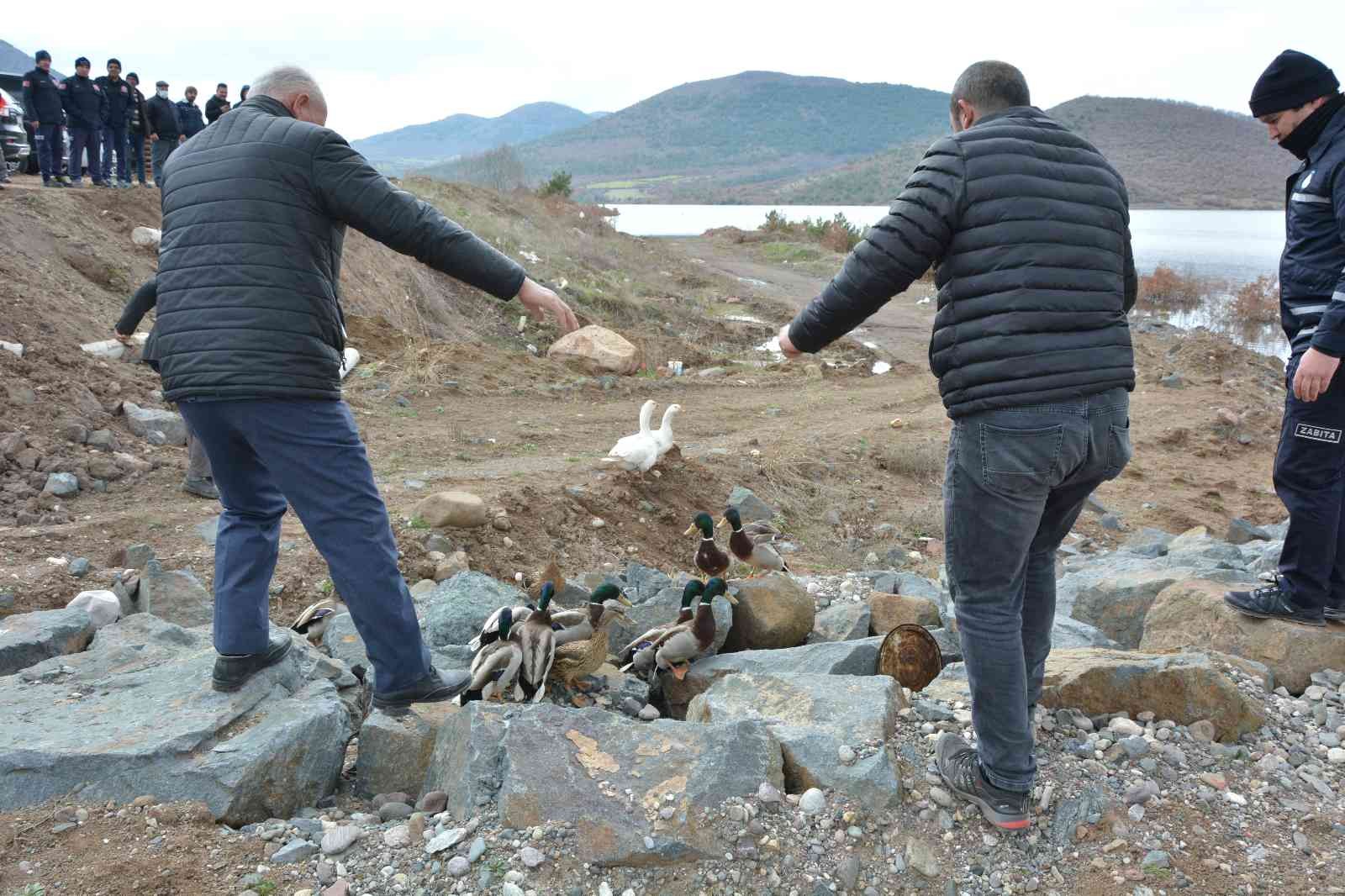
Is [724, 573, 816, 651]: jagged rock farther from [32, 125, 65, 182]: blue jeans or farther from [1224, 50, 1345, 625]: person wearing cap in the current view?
[32, 125, 65, 182]: blue jeans

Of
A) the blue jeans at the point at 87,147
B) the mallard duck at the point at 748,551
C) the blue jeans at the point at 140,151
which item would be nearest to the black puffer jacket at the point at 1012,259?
the mallard duck at the point at 748,551

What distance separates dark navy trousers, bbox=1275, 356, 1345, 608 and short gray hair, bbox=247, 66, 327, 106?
4231mm

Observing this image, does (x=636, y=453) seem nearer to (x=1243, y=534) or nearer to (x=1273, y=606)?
(x=1273, y=606)

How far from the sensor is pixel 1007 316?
2787 mm

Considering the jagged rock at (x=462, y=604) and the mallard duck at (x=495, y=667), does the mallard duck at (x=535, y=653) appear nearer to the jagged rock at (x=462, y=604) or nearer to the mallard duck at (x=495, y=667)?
the mallard duck at (x=495, y=667)

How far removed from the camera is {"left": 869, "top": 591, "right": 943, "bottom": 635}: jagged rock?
5699mm

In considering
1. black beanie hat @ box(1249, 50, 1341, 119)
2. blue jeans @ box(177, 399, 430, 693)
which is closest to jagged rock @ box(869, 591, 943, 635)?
blue jeans @ box(177, 399, 430, 693)

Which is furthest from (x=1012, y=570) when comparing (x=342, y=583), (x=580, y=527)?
(x=580, y=527)

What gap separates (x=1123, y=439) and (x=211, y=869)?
126 inches

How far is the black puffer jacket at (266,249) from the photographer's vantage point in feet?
11.0

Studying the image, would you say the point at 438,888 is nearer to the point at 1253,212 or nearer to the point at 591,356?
the point at 591,356

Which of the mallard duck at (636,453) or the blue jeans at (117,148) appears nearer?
the mallard duck at (636,453)

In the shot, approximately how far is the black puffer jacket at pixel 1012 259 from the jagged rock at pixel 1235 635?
2539 millimetres

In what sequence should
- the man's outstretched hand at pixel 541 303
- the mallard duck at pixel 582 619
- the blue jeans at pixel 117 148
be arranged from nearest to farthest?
the man's outstretched hand at pixel 541 303, the mallard duck at pixel 582 619, the blue jeans at pixel 117 148
